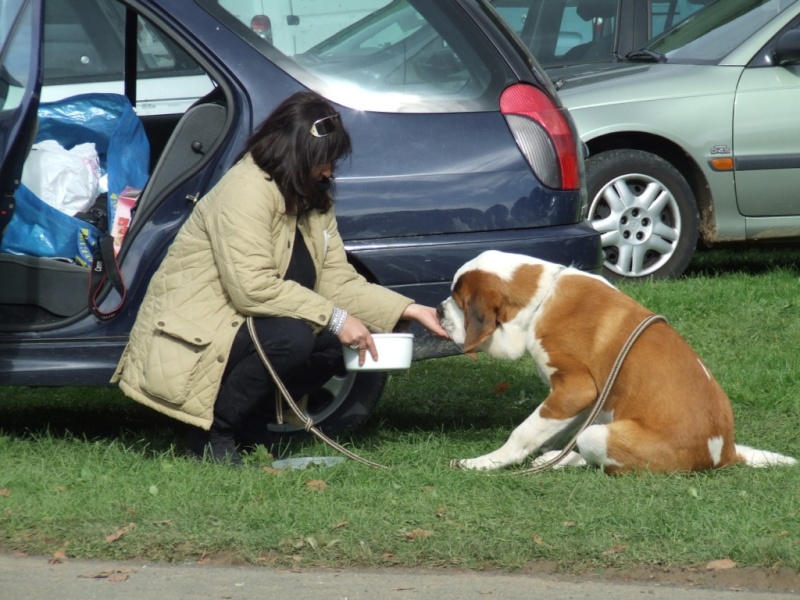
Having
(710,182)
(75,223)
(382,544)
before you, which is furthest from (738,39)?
(382,544)

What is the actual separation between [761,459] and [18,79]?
10.1ft

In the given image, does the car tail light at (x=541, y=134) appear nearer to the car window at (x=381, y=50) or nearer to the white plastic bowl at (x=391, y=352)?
the car window at (x=381, y=50)

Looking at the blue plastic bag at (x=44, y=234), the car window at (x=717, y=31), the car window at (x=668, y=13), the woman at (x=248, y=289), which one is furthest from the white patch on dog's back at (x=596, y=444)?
the car window at (x=668, y=13)

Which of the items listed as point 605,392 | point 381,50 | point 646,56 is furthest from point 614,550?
point 646,56

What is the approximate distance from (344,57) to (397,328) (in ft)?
3.47

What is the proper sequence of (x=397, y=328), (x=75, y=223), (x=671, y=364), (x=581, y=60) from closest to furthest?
(x=671, y=364) < (x=397, y=328) < (x=75, y=223) < (x=581, y=60)

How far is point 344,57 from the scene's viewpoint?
4719 millimetres

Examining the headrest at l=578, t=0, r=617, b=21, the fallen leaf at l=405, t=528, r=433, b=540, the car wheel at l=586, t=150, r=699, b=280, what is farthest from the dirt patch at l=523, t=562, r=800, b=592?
the headrest at l=578, t=0, r=617, b=21

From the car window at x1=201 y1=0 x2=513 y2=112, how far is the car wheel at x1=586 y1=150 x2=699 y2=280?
3.15 metres

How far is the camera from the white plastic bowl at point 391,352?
4.41 meters

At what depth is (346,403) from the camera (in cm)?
498

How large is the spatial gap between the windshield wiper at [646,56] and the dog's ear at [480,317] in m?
4.47

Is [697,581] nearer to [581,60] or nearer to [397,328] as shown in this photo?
[397,328]

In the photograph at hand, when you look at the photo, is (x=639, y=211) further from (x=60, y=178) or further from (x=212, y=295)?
(x=212, y=295)
